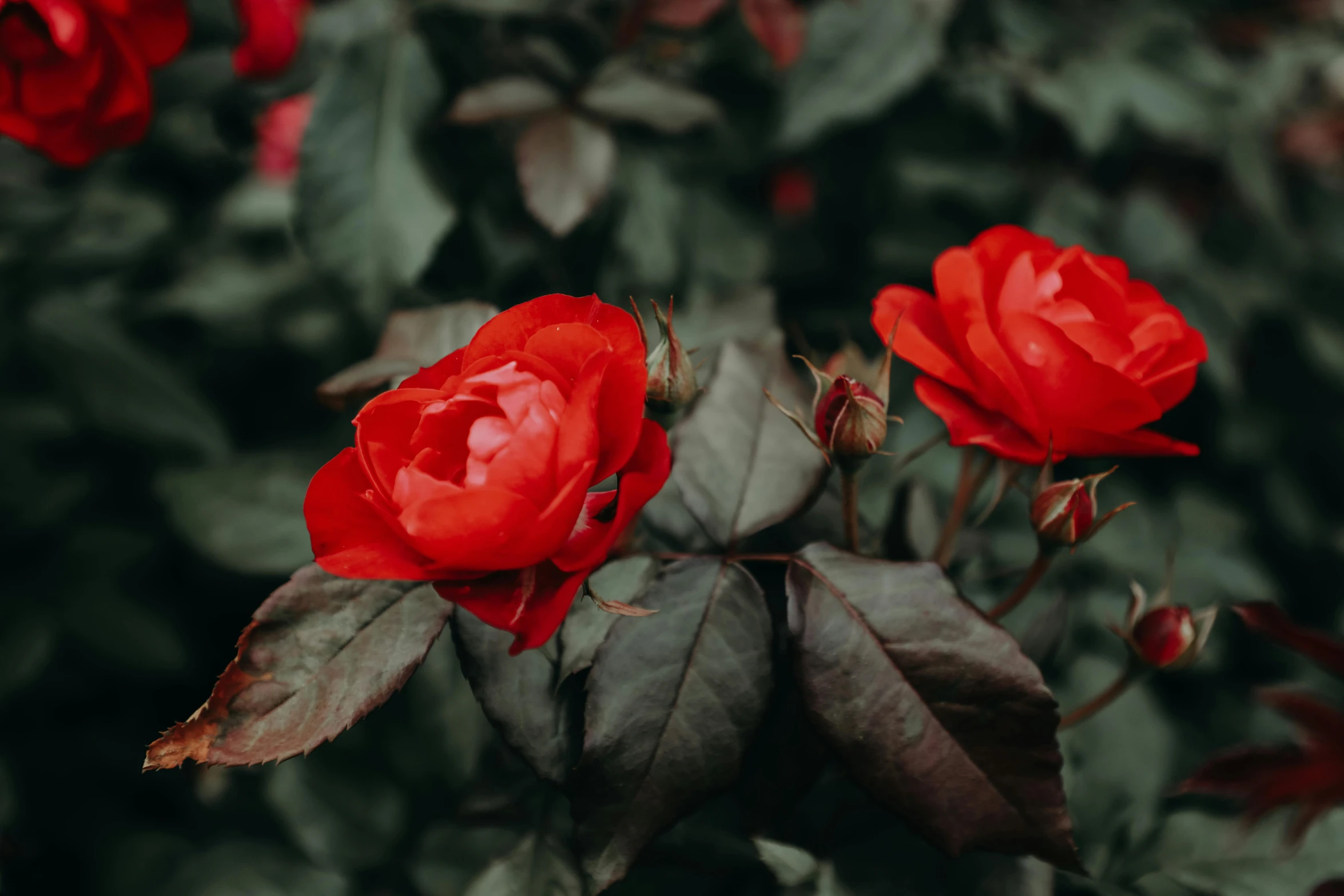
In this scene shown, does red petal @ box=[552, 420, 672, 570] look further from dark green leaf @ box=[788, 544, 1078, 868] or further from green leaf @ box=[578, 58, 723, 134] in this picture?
green leaf @ box=[578, 58, 723, 134]

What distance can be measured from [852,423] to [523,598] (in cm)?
22

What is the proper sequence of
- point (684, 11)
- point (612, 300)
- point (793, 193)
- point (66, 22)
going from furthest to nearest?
1. point (793, 193)
2. point (612, 300)
3. point (684, 11)
4. point (66, 22)

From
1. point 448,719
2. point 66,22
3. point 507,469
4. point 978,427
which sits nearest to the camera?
point 507,469

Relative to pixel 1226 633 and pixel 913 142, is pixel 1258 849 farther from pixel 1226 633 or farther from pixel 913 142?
pixel 913 142

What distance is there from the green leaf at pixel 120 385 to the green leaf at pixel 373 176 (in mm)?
331

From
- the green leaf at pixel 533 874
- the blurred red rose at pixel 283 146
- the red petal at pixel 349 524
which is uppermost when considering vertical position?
the red petal at pixel 349 524

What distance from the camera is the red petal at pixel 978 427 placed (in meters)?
0.50

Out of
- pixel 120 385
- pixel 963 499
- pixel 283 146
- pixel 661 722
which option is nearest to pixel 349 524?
pixel 661 722

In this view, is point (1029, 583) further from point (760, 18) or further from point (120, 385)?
point (120, 385)

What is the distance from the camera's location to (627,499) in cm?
42

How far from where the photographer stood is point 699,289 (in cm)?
106

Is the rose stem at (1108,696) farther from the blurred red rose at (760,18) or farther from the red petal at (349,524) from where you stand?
the blurred red rose at (760,18)

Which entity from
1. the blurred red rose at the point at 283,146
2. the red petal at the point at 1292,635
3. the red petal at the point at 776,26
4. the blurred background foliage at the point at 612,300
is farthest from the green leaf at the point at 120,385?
the red petal at the point at 1292,635

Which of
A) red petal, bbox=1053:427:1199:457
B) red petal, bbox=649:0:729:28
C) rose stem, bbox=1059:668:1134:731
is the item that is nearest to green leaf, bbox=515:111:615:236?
red petal, bbox=649:0:729:28
